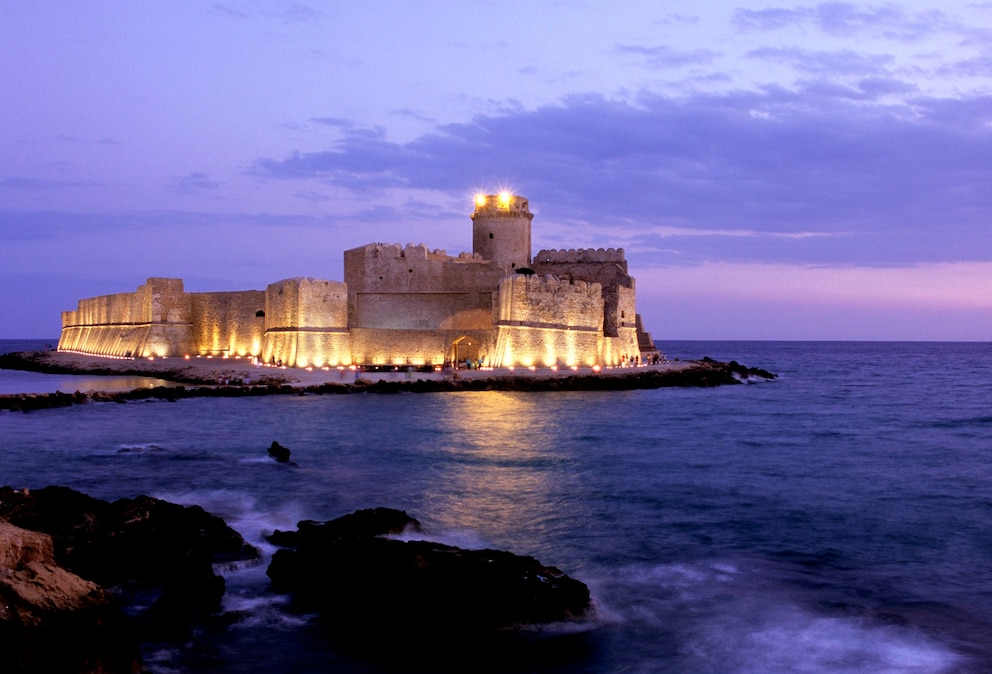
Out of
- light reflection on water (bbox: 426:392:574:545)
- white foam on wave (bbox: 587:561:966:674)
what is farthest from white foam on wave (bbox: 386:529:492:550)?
white foam on wave (bbox: 587:561:966:674)

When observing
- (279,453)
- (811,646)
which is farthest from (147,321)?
(811,646)

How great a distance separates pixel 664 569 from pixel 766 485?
6.01 metres

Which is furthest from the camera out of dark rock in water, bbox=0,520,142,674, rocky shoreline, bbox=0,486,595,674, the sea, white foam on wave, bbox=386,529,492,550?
white foam on wave, bbox=386,529,492,550

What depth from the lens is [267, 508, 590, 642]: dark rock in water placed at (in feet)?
23.3

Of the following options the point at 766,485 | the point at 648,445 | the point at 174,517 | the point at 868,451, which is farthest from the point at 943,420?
the point at 174,517

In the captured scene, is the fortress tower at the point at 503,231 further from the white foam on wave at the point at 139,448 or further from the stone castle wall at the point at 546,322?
the white foam on wave at the point at 139,448

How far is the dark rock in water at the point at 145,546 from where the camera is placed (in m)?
7.21

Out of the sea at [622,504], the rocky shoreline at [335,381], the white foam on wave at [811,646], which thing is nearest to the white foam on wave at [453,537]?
the sea at [622,504]

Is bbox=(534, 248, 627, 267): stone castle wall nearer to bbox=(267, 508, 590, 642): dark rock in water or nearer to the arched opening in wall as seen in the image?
the arched opening in wall

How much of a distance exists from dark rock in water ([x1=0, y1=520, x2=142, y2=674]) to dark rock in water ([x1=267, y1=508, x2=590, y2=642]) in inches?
72.3

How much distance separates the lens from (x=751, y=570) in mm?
9148

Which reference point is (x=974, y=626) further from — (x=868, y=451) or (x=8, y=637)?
(x=868, y=451)

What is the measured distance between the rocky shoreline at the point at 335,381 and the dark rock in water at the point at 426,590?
18713 millimetres

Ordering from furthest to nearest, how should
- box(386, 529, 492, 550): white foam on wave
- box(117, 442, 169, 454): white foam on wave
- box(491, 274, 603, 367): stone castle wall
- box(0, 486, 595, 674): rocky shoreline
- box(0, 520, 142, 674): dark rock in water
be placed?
box(491, 274, 603, 367): stone castle wall, box(117, 442, 169, 454): white foam on wave, box(386, 529, 492, 550): white foam on wave, box(0, 486, 595, 674): rocky shoreline, box(0, 520, 142, 674): dark rock in water
